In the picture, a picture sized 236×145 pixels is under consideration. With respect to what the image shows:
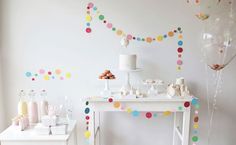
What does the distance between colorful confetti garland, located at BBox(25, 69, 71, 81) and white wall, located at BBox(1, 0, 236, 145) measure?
5cm

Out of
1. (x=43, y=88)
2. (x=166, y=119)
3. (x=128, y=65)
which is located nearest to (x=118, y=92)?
(x=128, y=65)

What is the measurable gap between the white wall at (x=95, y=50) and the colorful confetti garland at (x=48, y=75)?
1.9 inches

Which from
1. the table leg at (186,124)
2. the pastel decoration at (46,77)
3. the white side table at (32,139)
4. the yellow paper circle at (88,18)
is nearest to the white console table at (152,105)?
the table leg at (186,124)

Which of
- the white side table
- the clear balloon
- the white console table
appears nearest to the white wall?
the clear balloon

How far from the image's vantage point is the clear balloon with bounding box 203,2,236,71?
1.60 meters

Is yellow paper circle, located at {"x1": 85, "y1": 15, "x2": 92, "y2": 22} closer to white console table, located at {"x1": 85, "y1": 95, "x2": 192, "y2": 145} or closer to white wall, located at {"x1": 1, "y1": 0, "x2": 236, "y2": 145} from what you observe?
white wall, located at {"x1": 1, "y1": 0, "x2": 236, "y2": 145}

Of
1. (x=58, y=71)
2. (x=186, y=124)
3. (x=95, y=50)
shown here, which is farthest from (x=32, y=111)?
(x=186, y=124)

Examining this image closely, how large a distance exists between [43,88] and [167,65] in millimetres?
1241

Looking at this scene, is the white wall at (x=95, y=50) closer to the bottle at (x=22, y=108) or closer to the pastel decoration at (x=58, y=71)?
the pastel decoration at (x=58, y=71)

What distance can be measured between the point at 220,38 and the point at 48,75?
1.58 m

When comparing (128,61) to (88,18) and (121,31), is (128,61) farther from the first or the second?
(88,18)

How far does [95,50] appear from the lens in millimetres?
1890

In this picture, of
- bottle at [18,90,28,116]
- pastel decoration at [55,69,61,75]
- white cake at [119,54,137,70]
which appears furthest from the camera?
pastel decoration at [55,69,61,75]

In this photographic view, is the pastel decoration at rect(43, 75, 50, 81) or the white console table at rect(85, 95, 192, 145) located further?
the pastel decoration at rect(43, 75, 50, 81)
